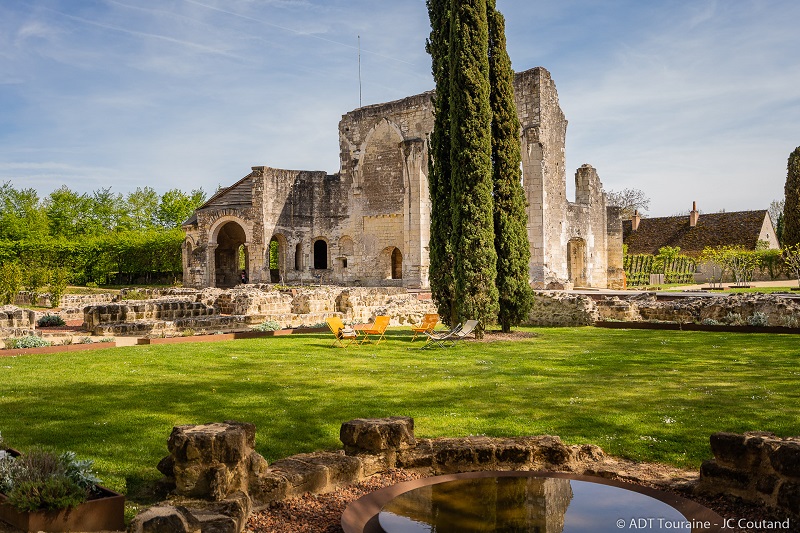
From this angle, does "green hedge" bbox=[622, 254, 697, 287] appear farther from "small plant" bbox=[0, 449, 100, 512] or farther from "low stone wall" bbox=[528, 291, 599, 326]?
"small plant" bbox=[0, 449, 100, 512]

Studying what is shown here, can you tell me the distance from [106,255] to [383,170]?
19120mm

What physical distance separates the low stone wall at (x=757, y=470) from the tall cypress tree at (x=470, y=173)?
9509 mm

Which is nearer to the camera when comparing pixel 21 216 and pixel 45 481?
pixel 45 481

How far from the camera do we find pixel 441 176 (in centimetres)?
1483

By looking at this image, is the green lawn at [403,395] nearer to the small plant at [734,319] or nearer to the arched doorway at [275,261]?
the small plant at [734,319]

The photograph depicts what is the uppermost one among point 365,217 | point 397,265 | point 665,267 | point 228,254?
point 365,217

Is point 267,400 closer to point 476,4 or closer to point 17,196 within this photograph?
point 476,4

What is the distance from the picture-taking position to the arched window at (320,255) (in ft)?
127

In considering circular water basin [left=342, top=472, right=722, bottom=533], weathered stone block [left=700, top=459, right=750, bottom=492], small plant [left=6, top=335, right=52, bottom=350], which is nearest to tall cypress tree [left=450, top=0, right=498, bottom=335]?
small plant [left=6, top=335, right=52, bottom=350]

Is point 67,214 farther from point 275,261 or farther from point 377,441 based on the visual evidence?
point 377,441

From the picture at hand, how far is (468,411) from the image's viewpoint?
7113 mm

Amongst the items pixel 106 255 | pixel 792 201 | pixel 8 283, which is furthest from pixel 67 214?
pixel 792 201

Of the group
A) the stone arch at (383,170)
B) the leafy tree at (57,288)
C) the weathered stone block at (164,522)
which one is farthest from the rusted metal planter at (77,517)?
the stone arch at (383,170)

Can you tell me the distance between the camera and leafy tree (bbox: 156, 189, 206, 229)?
196ft
